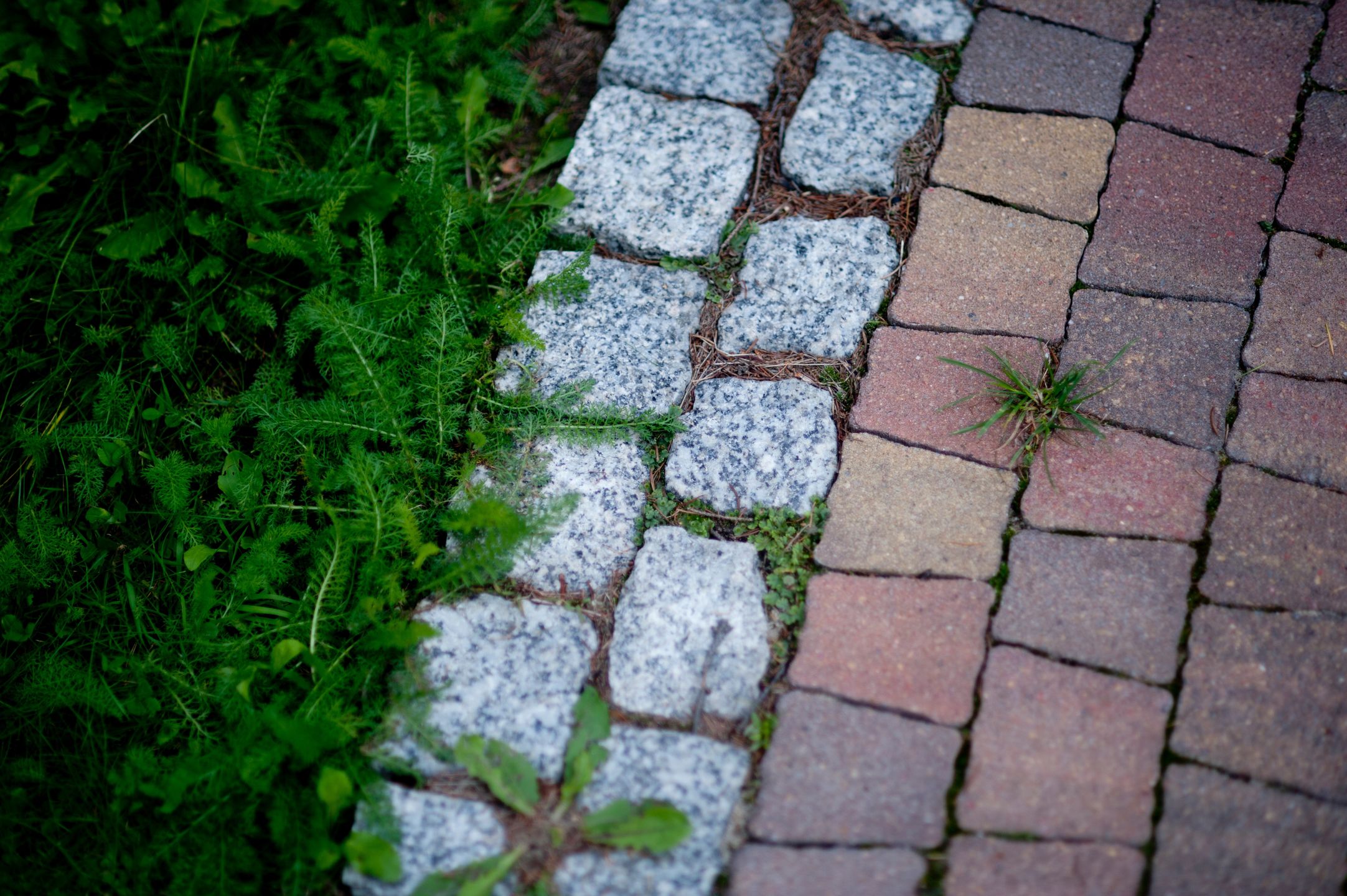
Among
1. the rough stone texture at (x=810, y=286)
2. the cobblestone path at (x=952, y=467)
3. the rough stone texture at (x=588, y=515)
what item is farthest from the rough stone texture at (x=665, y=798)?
the rough stone texture at (x=810, y=286)

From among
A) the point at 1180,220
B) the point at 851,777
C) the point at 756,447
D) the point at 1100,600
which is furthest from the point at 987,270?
the point at 851,777

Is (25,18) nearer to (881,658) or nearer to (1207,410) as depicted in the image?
(881,658)

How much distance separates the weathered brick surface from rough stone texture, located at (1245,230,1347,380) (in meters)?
0.58

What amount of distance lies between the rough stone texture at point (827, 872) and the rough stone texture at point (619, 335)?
40.0 inches

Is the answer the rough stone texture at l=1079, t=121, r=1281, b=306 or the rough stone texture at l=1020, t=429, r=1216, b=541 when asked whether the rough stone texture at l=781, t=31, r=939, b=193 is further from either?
the rough stone texture at l=1020, t=429, r=1216, b=541

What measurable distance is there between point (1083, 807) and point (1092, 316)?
114 cm

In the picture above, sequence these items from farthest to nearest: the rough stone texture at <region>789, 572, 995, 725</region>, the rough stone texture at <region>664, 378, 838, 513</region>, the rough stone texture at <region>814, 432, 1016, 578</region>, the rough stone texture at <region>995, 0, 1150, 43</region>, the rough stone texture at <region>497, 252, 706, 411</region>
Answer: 1. the rough stone texture at <region>995, 0, 1150, 43</region>
2. the rough stone texture at <region>497, 252, 706, 411</region>
3. the rough stone texture at <region>664, 378, 838, 513</region>
4. the rough stone texture at <region>814, 432, 1016, 578</region>
5. the rough stone texture at <region>789, 572, 995, 725</region>

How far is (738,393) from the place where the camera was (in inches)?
86.7

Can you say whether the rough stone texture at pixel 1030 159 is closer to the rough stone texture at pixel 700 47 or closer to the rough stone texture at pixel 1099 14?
the rough stone texture at pixel 1099 14

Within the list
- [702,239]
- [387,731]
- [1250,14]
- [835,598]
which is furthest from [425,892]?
[1250,14]

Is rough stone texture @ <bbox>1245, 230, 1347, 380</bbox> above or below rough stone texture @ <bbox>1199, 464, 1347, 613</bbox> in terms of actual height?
above

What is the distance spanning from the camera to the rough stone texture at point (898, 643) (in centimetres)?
182

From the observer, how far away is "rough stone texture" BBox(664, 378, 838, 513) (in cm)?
208

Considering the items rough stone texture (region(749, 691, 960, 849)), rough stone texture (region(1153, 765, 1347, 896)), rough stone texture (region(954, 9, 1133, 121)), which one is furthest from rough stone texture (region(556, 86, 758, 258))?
rough stone texture (region(1153, 765, 1347, 896))
